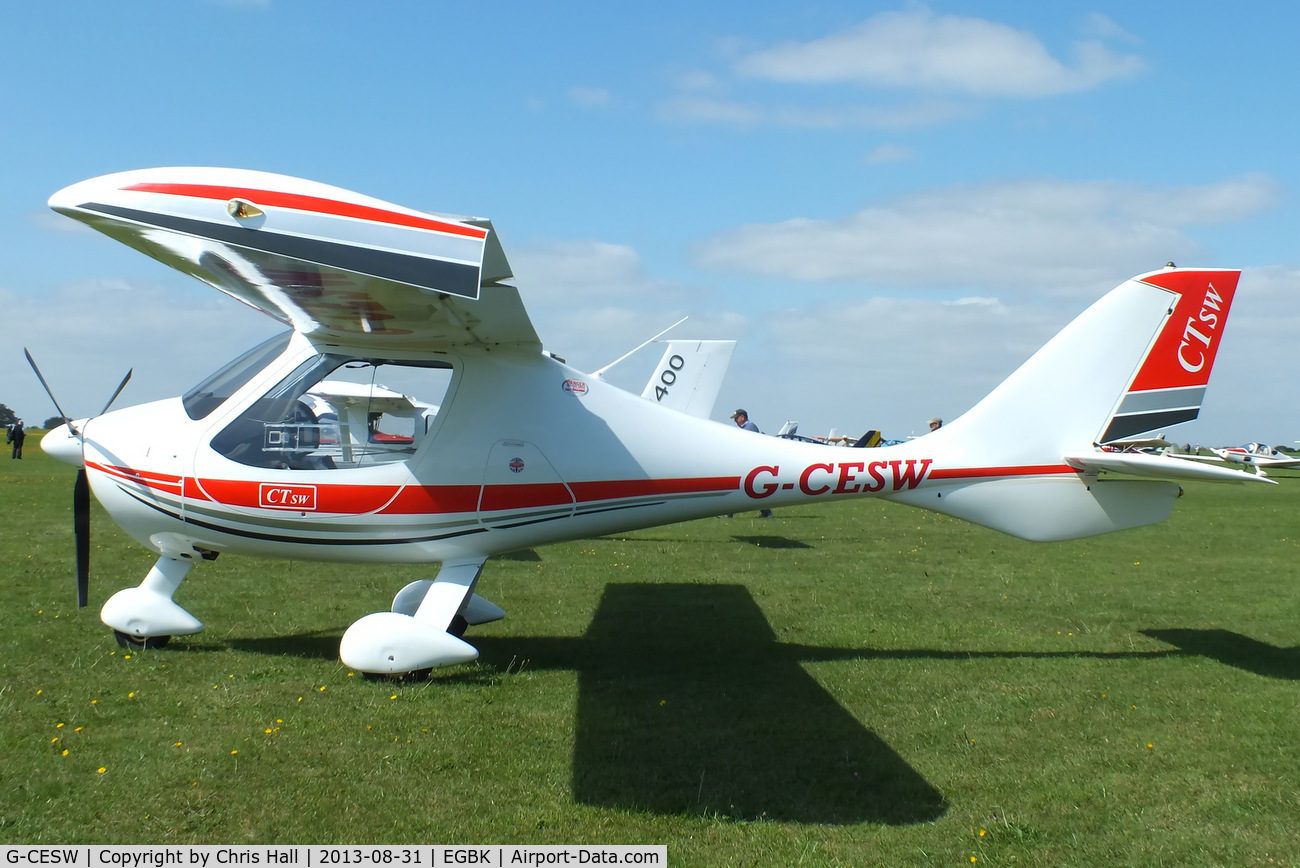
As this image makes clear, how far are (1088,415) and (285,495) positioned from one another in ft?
19.8

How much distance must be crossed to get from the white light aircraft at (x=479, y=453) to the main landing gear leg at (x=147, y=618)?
0.6 inches

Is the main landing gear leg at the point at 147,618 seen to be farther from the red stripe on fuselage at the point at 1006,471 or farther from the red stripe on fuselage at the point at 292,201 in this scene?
the red stripe on fuselage at the point at 1006,471

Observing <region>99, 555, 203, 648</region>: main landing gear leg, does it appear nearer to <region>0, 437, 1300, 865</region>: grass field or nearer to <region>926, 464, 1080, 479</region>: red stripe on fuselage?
<region>0, 437, 1300, 865</region>: grass field

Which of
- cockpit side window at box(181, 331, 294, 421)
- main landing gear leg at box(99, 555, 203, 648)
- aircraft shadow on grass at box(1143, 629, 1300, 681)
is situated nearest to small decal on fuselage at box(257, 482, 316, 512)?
cockpit side window at box(181, 331, 294, 421)

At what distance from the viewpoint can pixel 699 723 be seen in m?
5.55

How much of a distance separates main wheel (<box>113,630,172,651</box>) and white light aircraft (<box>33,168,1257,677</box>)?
22 millimetres

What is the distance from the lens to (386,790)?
4.41 meters

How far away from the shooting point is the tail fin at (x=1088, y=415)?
7.07m

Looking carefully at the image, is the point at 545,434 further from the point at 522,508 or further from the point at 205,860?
the point at 205,860

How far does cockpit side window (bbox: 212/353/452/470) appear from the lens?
640cm

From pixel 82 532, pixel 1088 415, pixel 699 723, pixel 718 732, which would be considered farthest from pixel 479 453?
pixel 1088 415

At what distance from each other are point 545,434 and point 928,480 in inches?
116

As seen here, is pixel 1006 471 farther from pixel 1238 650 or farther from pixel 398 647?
pixel 398 647

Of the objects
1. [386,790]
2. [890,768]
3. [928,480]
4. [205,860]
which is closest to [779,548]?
[928,480]
